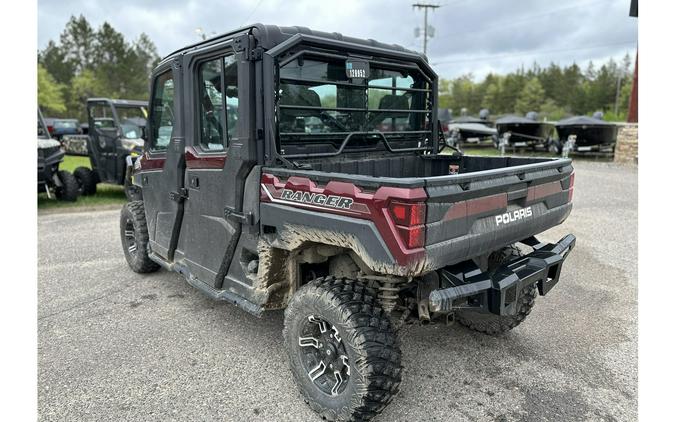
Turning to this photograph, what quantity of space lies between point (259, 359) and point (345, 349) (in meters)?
1.04

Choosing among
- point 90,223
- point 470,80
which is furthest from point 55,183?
point 470,80

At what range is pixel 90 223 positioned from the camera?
27.0 ft

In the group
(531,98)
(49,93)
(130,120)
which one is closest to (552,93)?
(531,98)

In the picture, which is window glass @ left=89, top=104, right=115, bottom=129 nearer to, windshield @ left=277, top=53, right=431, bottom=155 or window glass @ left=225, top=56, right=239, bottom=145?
window glass @ left=225, top=56, right=239, bottom=145

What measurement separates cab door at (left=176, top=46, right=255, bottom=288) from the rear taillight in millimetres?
1283

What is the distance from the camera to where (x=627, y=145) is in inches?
652

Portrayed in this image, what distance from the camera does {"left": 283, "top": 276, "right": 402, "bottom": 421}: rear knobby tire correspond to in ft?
8.43

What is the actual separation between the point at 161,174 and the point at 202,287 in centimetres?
119

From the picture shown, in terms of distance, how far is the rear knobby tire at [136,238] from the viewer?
200 inches

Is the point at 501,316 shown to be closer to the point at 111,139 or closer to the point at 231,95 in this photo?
the point at 231,95

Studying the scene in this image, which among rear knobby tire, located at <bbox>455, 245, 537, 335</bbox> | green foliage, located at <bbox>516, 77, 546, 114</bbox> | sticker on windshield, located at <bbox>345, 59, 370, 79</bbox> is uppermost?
green foliage, located at <bbox>516, 77, 546, 114</bbox>

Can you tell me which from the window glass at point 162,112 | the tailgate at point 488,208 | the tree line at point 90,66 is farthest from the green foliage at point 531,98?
the tailgate at point 488,208

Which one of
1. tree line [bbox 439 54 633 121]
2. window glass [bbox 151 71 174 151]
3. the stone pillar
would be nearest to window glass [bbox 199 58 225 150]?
window glass [bbox 151 71 174 151]

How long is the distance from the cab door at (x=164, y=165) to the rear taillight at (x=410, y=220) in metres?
2.25
